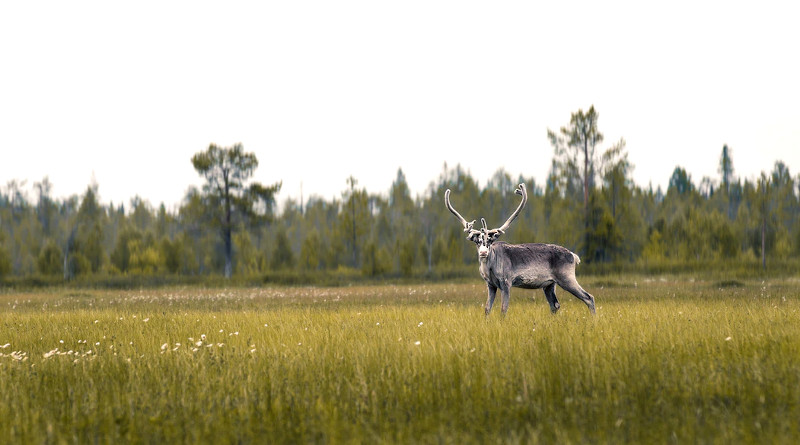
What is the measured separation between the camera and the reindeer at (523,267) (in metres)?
13.6

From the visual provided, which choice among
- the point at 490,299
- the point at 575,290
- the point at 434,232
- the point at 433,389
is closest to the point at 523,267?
the point at 490,299

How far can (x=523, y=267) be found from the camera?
14078 millimetres

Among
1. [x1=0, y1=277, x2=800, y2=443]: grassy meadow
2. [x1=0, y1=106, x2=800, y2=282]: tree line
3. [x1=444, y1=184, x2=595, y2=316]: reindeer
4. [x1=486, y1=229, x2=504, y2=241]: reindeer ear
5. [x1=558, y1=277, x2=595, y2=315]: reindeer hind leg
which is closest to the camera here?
[x1=0, y1=277, x2=800, y2=443]: grassy meadow

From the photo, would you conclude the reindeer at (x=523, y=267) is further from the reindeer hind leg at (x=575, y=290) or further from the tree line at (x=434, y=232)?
the tree line at (x=434, y=232)

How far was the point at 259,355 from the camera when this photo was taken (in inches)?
329

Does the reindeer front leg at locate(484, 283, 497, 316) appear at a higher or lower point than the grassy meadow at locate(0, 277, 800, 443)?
higher

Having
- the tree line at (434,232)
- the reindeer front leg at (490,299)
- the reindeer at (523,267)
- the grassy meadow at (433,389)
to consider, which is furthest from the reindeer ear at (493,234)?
the tree line at (434,232)

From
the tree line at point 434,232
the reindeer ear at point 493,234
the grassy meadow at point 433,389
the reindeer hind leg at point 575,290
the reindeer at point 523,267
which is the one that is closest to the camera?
the grassy meadow at point 433,389

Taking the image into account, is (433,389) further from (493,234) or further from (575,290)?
(575,290)

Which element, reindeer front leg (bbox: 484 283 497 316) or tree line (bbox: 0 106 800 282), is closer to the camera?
reindeer front leg (bbox: 484 283 497 316)

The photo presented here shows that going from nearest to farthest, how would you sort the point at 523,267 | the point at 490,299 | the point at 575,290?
the point at 490,299 → the point at 523,267 → the point at 575,290

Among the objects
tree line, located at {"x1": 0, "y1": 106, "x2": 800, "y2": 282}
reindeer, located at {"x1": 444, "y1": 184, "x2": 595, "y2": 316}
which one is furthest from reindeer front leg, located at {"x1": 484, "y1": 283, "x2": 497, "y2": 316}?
tree line, located at {"x1": 0, "y1": 106, "x2": 800, "y2": 282}

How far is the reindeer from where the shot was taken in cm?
1362

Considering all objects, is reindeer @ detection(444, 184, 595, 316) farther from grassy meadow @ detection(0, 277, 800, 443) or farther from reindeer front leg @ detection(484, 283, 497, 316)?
grassy meadow @ detection(0, 277, 800, 443)
